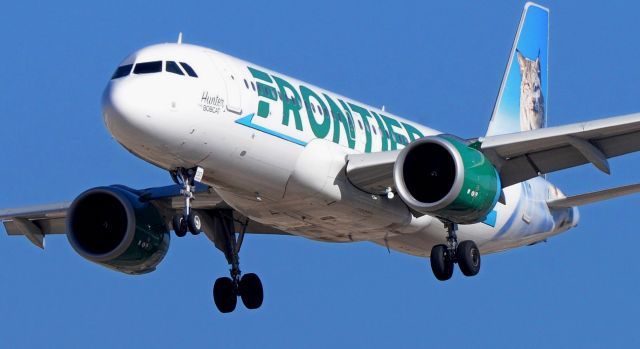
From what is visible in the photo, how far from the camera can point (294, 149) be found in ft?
118

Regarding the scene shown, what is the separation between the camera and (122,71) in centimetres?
3438

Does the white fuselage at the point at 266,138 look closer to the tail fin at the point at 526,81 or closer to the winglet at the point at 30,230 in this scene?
the tail fin at the point at 526,81

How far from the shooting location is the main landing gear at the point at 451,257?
3844 cm

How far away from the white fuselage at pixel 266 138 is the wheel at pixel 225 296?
11.6 feet

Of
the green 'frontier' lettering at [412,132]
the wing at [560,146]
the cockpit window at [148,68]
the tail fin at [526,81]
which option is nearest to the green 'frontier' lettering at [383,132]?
the green 'frontier' lettering at [412,132]

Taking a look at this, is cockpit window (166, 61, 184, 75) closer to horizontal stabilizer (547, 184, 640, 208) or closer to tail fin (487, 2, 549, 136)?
horizontal stabilizer (547, 184, 640, 208)

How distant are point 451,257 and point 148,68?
29.9ft

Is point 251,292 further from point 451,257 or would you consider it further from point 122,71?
point 122,71

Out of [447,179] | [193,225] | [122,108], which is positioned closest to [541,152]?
[447,179]

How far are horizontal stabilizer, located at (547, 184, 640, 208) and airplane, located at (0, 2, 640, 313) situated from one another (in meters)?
0.04

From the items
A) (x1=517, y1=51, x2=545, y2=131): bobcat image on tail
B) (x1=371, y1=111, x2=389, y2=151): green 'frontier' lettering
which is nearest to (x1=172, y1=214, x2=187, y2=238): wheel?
(x1=371, y1=111, x2=389, y2=151): green 'frontier' lettering

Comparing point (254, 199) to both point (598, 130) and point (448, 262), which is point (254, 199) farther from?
point (598, 130)

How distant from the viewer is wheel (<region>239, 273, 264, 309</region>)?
42403 mm

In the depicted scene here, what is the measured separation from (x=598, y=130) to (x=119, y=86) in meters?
10.7
